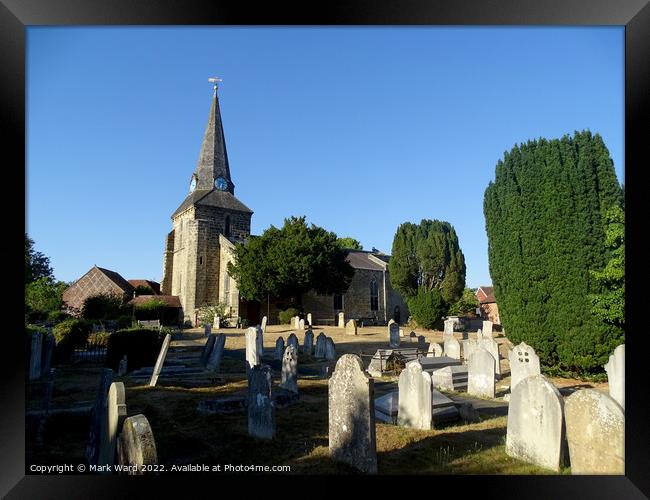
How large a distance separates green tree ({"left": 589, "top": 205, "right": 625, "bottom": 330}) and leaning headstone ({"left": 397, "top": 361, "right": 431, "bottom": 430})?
577 centimetres

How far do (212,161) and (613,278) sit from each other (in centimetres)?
3132

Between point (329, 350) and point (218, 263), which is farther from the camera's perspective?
point (218, 263)

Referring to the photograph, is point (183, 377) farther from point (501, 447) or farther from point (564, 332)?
point (564, 332)

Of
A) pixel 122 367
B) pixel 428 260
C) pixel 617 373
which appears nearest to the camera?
pixel 617 373

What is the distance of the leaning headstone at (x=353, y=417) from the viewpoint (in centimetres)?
478

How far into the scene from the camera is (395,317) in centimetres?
4003

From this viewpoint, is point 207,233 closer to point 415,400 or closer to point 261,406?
point 261,406

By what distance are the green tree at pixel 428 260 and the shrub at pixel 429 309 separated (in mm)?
2365

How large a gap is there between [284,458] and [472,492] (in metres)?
2.21

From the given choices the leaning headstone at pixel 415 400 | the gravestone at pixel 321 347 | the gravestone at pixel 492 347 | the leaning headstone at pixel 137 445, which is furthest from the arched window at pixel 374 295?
the leaning headstone at pixel 137 445

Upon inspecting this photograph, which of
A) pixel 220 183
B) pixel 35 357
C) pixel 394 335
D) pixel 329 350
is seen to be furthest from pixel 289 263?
pixel 35 357

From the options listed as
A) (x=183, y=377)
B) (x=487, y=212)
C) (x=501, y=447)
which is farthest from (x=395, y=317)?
(x=501, y=447)

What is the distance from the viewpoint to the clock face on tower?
35.1 m

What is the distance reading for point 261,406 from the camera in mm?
6062
